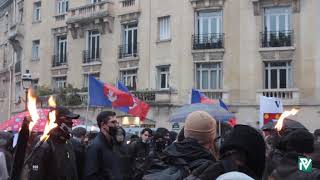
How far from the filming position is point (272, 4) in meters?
25.9

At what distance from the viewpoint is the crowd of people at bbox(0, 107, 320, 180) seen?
340 cm

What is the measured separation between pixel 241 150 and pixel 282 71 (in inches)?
908

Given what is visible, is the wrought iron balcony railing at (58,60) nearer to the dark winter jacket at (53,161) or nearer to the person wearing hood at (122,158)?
the person wearing hood at (122,158)

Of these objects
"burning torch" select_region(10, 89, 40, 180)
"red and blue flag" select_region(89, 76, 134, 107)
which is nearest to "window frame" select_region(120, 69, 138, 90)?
"red and blue flag" select_region(89, 76, 134, 107)

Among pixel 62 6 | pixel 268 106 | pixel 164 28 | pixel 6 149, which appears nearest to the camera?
pixel 6 149

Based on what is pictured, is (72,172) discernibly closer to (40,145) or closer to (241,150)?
(40,145)

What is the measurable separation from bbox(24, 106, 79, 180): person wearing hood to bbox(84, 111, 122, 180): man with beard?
0.45 meters

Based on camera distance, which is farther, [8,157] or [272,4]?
[272,4]

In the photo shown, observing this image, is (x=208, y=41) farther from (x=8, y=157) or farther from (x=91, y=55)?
(x=8, y=157)

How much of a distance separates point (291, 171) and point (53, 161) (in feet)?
7.85

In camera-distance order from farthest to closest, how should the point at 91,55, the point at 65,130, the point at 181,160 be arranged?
the point at 91,55, the point at 65,130, the point at 181,160

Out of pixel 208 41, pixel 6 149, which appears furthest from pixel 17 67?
pixel 6 149

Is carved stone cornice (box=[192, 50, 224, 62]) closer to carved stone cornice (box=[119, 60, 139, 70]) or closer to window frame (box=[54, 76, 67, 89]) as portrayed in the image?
carved stone cornice (box=[119, 60, 139, 70])

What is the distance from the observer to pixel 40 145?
5367 millimetres
